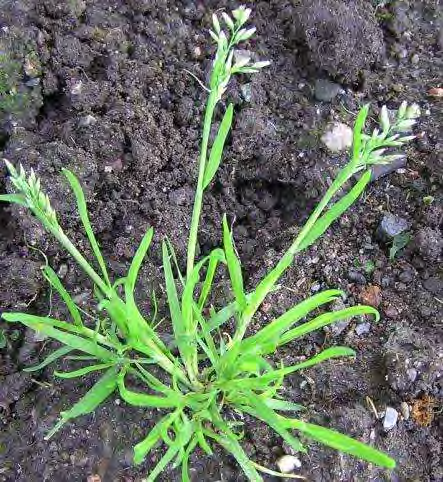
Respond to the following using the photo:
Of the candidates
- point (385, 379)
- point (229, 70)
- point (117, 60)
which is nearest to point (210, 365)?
point (385, 379)

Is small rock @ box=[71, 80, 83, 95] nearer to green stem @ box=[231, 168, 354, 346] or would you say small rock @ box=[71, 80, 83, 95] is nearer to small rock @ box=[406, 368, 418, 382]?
green stem @ box=[231, 168, 354, 346]

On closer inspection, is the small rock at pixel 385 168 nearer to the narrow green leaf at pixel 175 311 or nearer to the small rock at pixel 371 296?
the small rock at pixel 371 296

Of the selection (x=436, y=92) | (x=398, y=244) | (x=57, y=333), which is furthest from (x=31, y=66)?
(x=436, y=92)

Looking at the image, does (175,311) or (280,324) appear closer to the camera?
(280,324)

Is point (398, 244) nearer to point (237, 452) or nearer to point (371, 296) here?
point (371, 296)

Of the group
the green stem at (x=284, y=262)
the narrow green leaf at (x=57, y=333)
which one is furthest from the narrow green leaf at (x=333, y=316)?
the narrow green leaf at (x=57, y=333)

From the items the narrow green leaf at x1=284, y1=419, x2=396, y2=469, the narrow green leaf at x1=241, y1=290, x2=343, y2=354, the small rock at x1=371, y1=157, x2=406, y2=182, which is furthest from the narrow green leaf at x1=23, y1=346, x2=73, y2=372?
the small rock at x1=371, y1=157, x2=406, y2=182
